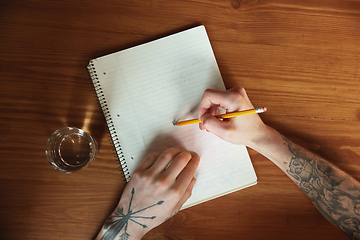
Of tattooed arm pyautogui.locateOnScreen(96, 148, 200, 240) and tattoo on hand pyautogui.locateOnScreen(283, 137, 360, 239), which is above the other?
tattooed arm pyautogui.locateOnScreen(96, 148, 200, 240)

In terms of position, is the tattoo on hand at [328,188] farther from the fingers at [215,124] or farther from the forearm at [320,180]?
the fingers at [215,124]

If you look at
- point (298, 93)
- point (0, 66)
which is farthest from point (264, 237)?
point (0, 66)

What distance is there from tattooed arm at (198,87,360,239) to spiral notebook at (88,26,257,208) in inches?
2.9

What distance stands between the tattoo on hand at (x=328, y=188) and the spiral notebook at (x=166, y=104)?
16cm

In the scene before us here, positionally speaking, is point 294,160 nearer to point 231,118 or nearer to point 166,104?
point 231,118

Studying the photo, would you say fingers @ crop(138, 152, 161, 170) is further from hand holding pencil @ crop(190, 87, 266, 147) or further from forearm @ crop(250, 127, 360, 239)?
forearm @ crop(250, 127, 360, 239)

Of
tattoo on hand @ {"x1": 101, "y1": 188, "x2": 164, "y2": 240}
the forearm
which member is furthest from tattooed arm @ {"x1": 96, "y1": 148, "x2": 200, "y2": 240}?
the forearm

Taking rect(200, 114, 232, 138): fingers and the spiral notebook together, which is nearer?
rect(200, 114, 232, 138): fingers

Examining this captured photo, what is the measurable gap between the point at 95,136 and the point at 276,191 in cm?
67

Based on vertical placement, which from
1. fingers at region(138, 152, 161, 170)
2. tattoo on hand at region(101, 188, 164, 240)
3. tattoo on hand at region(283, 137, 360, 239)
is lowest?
tattoo on hand at region(283, 137, 360, 239)

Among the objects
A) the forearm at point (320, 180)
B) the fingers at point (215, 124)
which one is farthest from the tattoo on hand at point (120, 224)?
the forearm at point (320, 180)

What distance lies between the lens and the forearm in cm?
74

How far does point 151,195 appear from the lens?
0.74 metres

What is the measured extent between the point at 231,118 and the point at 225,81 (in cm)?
16
